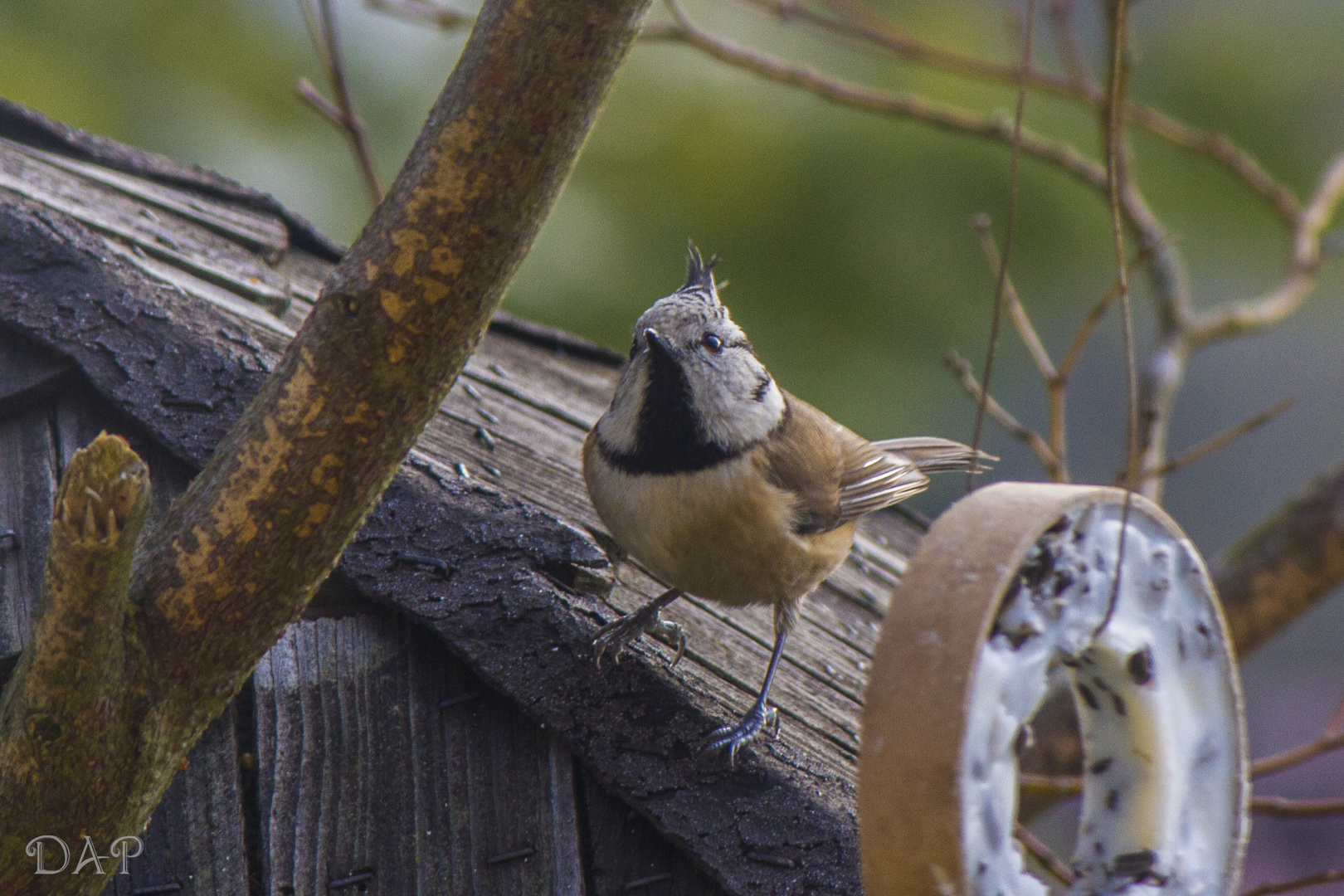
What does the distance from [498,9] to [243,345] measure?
691 mm

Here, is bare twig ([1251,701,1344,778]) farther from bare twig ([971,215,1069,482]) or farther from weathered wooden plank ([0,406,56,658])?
weathered wooden plank ([0,406,56,658])

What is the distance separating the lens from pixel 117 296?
1.57 meters

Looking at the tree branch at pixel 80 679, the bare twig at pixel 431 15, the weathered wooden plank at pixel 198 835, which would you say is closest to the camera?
the tree branch at pixel 80 679

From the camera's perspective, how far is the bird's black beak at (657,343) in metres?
1.82

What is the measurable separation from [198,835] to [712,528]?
786mm

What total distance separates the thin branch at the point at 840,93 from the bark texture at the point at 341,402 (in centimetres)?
165

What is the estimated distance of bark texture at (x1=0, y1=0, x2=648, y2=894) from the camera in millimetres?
1068

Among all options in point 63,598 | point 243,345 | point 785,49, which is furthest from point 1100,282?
point 63,598

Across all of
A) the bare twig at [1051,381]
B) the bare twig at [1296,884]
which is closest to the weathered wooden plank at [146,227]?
the bare twig at [1051,381]

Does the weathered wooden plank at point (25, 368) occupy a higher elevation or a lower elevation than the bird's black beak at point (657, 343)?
lower

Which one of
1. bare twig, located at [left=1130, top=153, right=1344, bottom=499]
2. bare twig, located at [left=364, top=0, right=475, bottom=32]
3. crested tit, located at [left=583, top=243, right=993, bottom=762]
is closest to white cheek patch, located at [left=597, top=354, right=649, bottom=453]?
crested tit, located at [left=583, top=243, right=993, bottom=762]

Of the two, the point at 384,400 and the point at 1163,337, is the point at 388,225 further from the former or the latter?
the point at 1163,337

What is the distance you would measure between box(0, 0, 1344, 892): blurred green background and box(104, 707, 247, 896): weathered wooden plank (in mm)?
2711

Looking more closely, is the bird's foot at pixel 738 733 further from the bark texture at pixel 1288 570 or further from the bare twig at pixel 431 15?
the bark texture at pixel 1288 570
